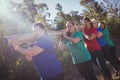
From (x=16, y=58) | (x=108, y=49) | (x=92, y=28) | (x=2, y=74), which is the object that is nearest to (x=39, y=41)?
(x=92, y=28)

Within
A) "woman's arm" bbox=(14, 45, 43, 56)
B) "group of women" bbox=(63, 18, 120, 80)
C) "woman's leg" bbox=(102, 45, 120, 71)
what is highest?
"woman's arm" bbox=(14, 45, 43, 56)

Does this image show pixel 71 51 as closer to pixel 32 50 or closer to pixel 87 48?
pixel 87 48

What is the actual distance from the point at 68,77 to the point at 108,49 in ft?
9.03

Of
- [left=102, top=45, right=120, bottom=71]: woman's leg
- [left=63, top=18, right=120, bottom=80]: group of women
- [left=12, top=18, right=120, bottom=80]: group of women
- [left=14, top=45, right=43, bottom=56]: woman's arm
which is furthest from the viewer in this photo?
[left=102, top=45, right=120, bottom=71]: woman's leg

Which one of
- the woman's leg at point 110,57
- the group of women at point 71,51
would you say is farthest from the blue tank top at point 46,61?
the woman's leg at point 110,57

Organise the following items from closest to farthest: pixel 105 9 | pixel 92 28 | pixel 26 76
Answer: pixel 92 28
pixel 26 76
pixel 105 9

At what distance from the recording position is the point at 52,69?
4309 mm

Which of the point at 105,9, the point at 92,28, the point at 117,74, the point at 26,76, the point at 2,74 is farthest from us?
the point at 105,9

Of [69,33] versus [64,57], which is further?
[64,57]

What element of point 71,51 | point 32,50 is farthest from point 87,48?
point 32,50

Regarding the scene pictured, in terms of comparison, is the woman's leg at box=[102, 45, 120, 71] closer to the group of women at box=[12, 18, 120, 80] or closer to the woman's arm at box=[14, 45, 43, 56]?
the group of women at box=[12, 18, 120, 80]

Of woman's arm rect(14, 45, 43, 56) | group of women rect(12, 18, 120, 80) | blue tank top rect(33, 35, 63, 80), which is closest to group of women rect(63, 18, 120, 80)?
group of women rect(12, 18, 120, 80)

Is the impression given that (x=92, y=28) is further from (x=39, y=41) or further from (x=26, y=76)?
(x=26, y=76)

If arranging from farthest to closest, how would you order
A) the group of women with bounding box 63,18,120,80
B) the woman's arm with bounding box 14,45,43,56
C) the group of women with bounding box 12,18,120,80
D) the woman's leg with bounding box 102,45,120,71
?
the woman's leg with bounding box 102,45,120,71, the group of women with bounding box 63,18,120,80, the group of women with bounding box 12,18,120,80, the woman's arm with bounding box 14,45,43,56
